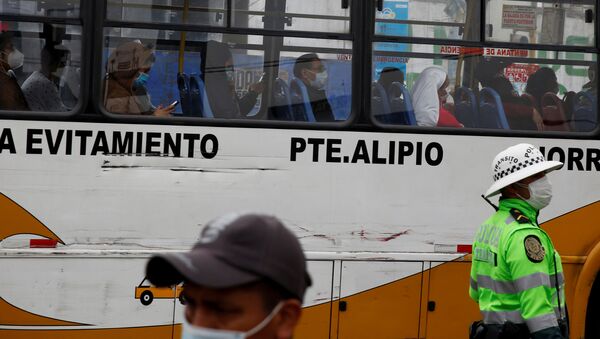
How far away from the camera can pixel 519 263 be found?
4367 millimetres

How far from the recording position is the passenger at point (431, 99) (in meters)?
7.02

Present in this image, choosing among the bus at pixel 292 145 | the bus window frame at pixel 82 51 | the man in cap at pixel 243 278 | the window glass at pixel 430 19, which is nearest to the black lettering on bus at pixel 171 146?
the bus at pixel 292 145

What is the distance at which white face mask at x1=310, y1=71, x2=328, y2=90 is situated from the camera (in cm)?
691

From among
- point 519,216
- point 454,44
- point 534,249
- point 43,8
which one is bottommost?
point 534,249

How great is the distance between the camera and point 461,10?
23.2 ft

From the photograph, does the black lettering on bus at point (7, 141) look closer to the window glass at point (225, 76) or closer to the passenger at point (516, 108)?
the window glass at point (225, 76)

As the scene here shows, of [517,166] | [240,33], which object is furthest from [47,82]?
[517,166]

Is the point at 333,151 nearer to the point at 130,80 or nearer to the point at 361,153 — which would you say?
the point at 361,153

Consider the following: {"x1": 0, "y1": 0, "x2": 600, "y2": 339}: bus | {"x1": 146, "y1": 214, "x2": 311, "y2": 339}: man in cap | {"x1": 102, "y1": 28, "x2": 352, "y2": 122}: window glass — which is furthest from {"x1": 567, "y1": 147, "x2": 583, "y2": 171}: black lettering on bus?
{"x1": 146, "y1": 214, "x2": 311, "y2": 339}: man in cap

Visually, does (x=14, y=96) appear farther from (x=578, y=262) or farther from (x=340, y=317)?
(x=578, y=262)

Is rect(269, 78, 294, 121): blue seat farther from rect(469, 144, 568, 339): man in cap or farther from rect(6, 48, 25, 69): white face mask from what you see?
rect(469, 144, 568, 339): man in cap

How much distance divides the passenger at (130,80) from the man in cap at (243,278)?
4.38 metres

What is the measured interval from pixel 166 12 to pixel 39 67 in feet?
2.97

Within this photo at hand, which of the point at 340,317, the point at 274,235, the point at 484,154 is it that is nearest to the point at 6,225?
the point at 340,317
